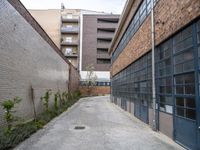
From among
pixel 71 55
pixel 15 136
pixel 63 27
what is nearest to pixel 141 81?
pixel 15 136

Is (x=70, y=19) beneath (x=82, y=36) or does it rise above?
above

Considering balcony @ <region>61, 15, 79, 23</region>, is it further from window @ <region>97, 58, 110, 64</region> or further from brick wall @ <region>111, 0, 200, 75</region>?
brick wall @ <region>111, 0, 200, 75</region>

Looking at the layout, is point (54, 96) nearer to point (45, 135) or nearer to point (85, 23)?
point (45, 135)

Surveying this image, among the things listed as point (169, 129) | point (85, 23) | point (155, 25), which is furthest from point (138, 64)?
point (85, 23)

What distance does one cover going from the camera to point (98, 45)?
49.6 m

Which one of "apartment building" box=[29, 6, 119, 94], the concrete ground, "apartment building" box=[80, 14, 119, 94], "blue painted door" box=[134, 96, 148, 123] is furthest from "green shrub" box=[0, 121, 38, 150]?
"apartment building" box=[80, 14, 119, 94]

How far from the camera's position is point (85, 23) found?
1900 inches

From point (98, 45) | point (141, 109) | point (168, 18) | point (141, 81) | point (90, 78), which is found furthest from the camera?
point (98, 45)

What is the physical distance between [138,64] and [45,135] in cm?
695

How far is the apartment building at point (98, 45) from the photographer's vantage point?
47875 millimetres

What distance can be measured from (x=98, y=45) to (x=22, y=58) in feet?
134

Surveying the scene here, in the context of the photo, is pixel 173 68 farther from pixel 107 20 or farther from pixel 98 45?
pixel 107 20

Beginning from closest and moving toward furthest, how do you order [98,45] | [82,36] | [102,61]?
[82,36] → [98,45] → [102,61]

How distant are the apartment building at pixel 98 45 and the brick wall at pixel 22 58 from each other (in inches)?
1351
